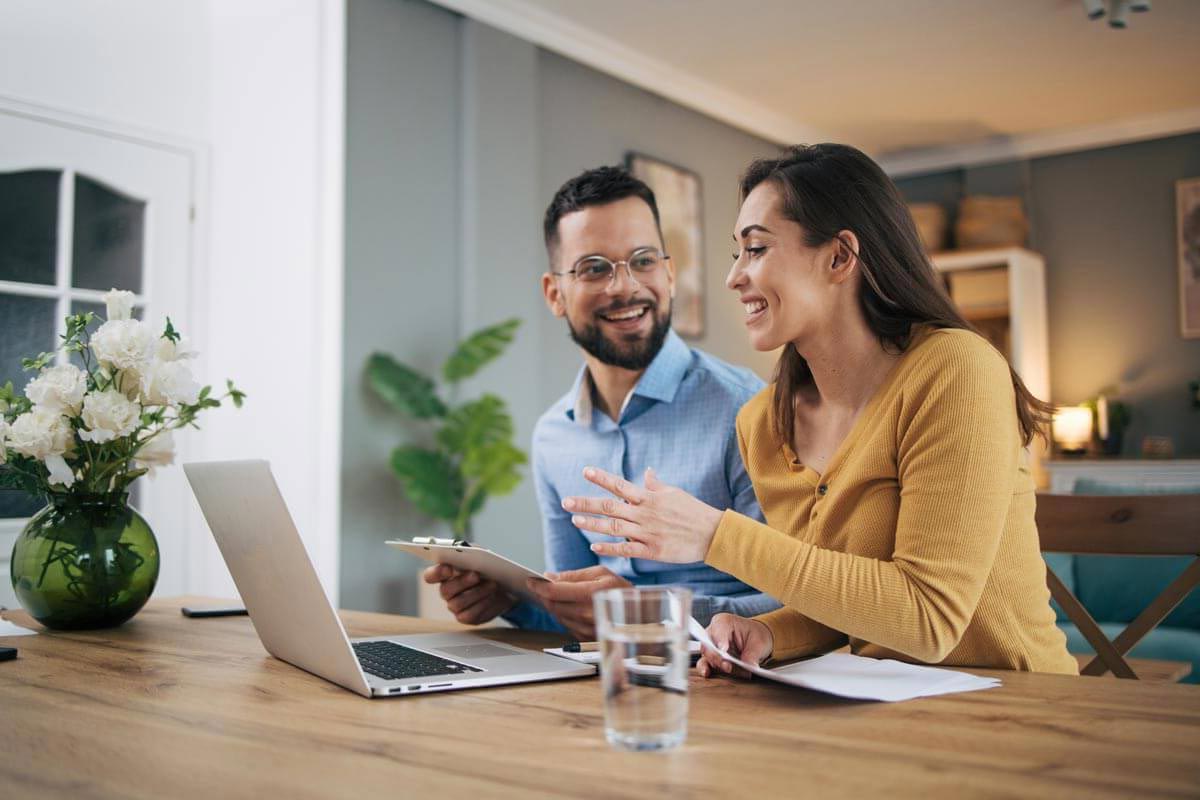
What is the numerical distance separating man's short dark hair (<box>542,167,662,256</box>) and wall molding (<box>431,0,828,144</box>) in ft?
8.22

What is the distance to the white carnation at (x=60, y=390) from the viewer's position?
1.52 meters

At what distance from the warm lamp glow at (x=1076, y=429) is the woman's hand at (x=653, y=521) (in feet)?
18.3

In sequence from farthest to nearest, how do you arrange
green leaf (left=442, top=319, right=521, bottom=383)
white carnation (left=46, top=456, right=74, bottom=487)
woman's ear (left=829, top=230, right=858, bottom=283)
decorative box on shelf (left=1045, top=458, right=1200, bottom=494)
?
decorative box on shelf (left=1045, top=458, right=1200, bottom=494), green leaf (left=442, top=319, right=521, bottom=383), white carnation (left=46, top=456, right=74, bottom=487), woman's ear (left=829, top=230, right=858, bottom=283)

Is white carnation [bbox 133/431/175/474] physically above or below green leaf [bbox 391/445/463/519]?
above

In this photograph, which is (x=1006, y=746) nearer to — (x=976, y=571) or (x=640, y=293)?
(x=976, y=571)

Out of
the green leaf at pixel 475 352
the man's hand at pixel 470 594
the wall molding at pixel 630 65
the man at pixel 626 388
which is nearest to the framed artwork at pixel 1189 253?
the wall molding at pixel 630 65

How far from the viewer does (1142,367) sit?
6324 millimetres

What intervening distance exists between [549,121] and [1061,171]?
3629 mm

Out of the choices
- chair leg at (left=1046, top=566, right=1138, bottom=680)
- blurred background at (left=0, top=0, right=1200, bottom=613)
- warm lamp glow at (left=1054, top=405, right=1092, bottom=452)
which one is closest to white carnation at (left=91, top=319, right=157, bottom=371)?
chair leg at (left=1046, top=566, right=1138, bottom=680)

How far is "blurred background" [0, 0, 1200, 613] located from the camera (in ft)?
11.9

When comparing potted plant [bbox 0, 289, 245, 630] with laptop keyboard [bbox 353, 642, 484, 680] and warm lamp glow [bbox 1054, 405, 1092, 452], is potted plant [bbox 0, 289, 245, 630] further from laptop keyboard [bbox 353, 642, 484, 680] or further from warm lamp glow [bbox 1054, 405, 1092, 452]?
warm lamp glow [bbox 1054, 405, 1092, 452]

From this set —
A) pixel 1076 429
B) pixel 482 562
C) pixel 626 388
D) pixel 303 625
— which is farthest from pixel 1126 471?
pixel 303 625

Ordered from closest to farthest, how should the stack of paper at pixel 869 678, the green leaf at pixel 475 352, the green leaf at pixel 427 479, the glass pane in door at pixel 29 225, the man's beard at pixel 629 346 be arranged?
the stack of paper at pixel 869 678
the man's beard at pixel 629 346
the glass pane in door at pixel 29 225
the green leaf at pixel 427 479
the green leaf at pixel 475 352

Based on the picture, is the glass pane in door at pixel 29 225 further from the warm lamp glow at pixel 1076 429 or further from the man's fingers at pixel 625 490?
the warm lamp glow at pixel 1076 429
